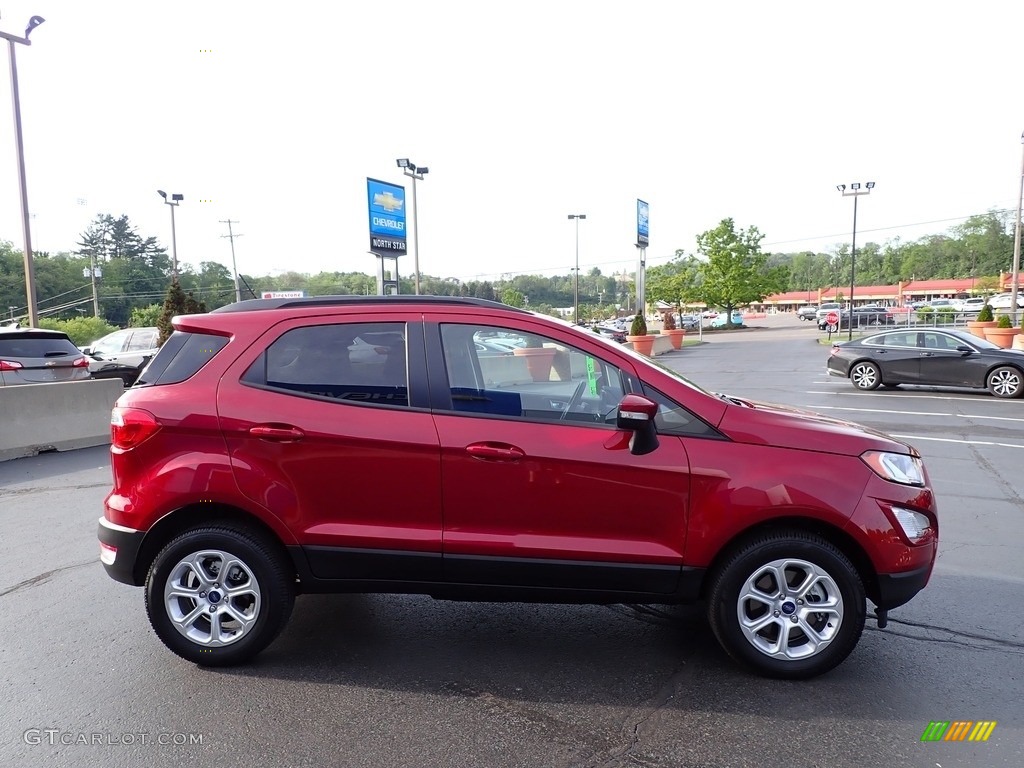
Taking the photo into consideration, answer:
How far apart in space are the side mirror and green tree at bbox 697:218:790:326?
5951cm

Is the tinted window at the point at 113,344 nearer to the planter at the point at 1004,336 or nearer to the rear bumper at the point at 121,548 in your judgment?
the rear bumper at the point at 121,548

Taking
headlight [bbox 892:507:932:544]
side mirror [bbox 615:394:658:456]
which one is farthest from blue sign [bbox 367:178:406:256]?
headlight [bbox 892:507:932:544]

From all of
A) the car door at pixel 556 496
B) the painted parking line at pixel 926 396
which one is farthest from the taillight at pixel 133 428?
the painted parking line at pixel 926 396

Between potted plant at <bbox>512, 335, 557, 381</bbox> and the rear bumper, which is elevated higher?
potted plant at <bbox>512, 335, 557, 381</bbox>

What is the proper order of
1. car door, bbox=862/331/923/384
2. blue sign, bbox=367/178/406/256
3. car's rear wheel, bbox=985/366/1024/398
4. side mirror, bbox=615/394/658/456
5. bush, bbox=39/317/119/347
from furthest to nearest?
bush, bbox=39/317/119/347
blue sign, bbox=367/178/406/256
car door, bbox=862/331/923/384
car's rear wheel, bbox=985/366/1024/398
side mirror, bbox=615/394/658/456

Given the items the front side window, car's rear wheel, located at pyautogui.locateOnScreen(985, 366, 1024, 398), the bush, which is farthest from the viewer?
the bush

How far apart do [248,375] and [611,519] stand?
78.0 inches

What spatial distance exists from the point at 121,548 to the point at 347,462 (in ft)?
4.23

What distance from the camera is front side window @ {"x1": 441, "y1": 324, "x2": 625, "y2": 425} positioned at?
360 cm

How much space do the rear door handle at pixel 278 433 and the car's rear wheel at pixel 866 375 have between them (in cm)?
1506

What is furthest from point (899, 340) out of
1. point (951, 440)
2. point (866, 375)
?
point (951, 440)

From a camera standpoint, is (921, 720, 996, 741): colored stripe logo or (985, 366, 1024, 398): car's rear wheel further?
(985, 366, 1024, 398): car's rear wheel

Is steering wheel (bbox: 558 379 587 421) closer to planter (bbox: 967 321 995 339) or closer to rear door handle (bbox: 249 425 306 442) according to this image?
rear door handle (bbox: 249 425 306 442)

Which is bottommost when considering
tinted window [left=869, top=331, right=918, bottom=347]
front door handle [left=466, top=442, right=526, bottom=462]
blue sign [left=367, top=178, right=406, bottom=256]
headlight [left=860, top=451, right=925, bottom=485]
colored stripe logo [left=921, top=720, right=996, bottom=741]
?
colored stripe logo [left=921, top=720, right=996, bottom=741]
